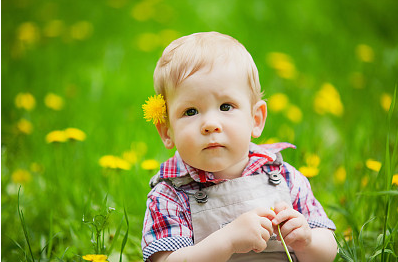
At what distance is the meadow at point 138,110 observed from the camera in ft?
6.03

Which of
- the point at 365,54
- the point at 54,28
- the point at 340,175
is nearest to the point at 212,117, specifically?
the point at 340,175

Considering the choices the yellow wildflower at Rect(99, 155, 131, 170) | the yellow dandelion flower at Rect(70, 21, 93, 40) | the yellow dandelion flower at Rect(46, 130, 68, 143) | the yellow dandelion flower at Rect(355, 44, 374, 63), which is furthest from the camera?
the yellow dandelion flower at Rect(70, 21, 93, 40)

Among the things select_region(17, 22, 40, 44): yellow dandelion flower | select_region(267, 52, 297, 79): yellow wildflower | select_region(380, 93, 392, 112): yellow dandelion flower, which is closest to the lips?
select_region(380, 93, 392, 112): yellow dandelion flower

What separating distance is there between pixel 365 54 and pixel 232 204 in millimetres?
2021

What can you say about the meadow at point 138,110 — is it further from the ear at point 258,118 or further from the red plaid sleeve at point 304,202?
the ear at point 258,118

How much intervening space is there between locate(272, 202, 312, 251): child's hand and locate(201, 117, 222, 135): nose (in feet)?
0.83

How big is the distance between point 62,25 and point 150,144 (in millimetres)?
2091

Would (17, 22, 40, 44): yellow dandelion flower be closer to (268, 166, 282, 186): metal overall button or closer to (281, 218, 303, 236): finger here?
(268, 166, 282, 186): metal overall button

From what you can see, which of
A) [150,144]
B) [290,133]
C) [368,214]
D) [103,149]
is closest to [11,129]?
[103,149]

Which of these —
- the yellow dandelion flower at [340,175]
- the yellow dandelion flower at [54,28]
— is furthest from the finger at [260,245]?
the yellow dandelion flower at [54,28]

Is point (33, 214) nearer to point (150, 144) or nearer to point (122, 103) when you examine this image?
point (150, 144)

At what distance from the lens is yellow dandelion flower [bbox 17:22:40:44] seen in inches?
147

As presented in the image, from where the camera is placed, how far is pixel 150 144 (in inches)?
97.5

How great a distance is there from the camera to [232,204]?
148 cm
